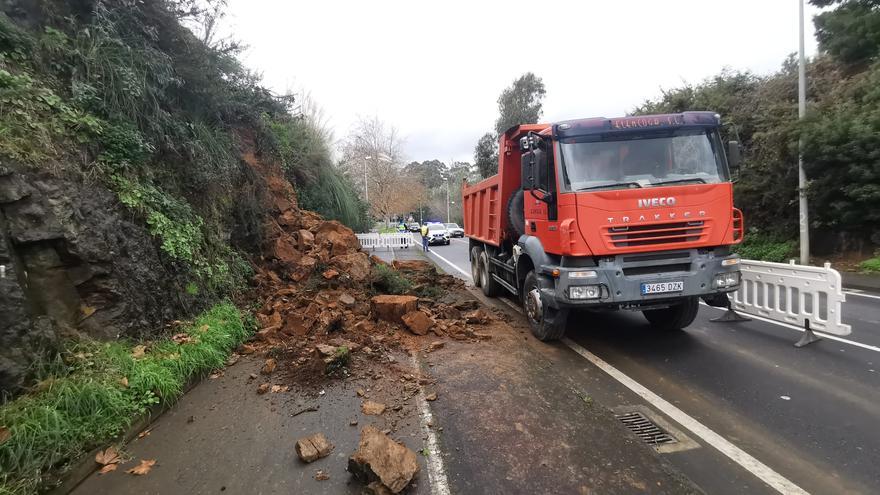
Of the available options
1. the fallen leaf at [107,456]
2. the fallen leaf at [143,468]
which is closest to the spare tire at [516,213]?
the fallen leaf at [143,468]

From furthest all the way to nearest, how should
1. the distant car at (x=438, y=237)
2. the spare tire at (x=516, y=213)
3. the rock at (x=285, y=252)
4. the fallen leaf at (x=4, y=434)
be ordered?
the distant car at (x=438, y=237) < the rock at (x=285, y=252) < the spare tire at (x=516, y=213) < the fallen leaf at (x=4, y=434)

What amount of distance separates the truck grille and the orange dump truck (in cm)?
1

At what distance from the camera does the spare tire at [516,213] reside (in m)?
7.64

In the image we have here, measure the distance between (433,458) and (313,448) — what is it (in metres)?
0.90

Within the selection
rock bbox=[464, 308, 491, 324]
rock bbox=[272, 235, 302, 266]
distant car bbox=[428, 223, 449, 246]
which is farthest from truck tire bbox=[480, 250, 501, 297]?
distant car bbox=[428, 223, 449, 246]

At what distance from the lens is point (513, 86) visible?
3716cm

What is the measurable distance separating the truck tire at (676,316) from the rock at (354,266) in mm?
4964

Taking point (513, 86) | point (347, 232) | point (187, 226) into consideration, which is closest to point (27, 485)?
point (187, 226)

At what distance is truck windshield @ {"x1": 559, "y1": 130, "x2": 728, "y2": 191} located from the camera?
547cm

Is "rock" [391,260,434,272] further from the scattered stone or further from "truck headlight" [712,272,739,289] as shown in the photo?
"truck headlight" [712,272,739,289]

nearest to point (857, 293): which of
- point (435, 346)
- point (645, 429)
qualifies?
point (645, 429)

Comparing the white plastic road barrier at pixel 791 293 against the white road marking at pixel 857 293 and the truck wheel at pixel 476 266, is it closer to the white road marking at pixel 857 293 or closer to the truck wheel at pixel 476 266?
the white road marking at pixel 857 293

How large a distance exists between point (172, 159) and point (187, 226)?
121cm

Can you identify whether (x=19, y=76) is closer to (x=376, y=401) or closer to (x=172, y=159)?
(x=172, y=159)
